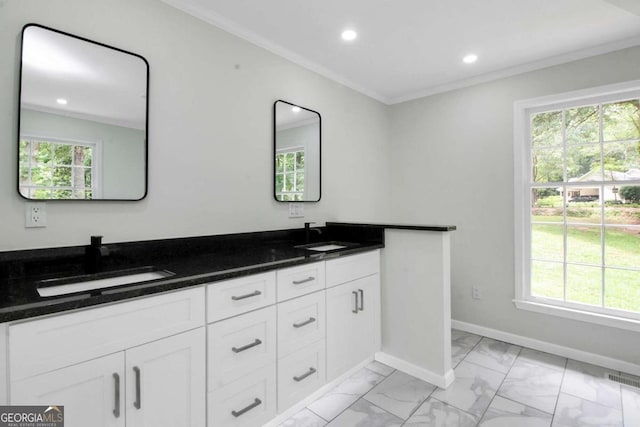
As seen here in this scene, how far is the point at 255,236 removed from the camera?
232 cm

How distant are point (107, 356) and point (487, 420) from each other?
77.4 inches

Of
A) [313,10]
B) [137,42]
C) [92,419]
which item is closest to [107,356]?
[92,419]

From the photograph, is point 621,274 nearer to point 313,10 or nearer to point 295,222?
point 295,222

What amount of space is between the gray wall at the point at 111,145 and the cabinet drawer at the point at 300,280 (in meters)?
0.93

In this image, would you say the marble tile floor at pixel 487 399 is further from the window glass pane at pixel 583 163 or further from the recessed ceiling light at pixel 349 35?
the recessed ceiling light at pixel 349 35

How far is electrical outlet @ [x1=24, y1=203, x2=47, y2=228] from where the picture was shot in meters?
1.43

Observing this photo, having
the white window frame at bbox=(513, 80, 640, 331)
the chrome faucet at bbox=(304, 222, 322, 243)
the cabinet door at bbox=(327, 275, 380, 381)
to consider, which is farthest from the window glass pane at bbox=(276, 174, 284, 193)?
the white window frame at bbox=(513, 80, 640, 331)

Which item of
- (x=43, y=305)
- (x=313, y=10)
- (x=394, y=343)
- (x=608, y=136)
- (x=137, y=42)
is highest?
(x=313, y=10)

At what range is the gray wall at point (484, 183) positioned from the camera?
101 inches

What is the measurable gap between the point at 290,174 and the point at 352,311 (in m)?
1.18

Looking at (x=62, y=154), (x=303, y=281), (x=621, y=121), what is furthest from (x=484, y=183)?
(x=62, y=154)

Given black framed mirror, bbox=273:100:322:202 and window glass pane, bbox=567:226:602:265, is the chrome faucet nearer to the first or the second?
black framed mirror, bbox=273:100:322:202

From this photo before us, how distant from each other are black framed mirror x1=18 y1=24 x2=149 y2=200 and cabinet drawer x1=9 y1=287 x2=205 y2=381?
2.48 ft

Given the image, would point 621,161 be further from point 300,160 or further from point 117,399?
point 117,399
